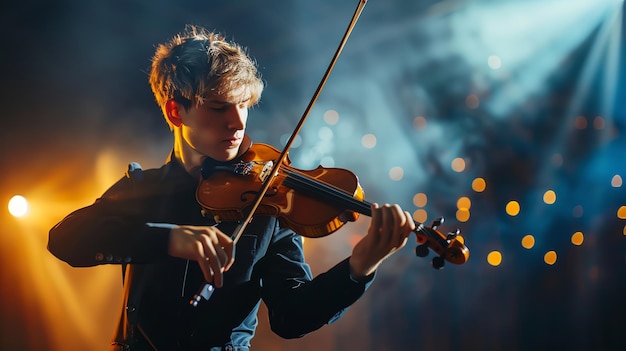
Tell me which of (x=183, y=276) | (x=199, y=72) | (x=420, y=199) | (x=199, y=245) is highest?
(x=199, y=72)

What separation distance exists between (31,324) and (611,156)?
5.35m

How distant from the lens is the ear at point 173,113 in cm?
215

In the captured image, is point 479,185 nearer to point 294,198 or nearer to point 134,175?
point 294,198

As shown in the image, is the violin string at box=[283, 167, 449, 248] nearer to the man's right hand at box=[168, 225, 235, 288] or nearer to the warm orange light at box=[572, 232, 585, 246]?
the man's right hand at box=[168, 225, 235, 288]

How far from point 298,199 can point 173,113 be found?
2.09ft

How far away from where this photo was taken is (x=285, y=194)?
1938mm

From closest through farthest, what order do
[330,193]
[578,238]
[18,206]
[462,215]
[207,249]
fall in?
[207,249] < [330,193] < [18,206] < [578,238] < [462,215]

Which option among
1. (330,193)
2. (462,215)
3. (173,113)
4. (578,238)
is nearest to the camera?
(330,193)

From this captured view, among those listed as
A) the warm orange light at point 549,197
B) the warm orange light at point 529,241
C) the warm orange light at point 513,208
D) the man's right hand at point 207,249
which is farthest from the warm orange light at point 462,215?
the man's right hand at point 207,249

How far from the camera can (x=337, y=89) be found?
5641mm

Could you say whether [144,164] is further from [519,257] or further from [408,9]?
[519,257]

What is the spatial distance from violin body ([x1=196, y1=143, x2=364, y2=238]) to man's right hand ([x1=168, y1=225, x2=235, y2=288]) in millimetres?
269

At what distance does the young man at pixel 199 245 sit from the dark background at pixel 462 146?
2347mm

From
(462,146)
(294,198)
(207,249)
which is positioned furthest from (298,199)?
(462,146)
